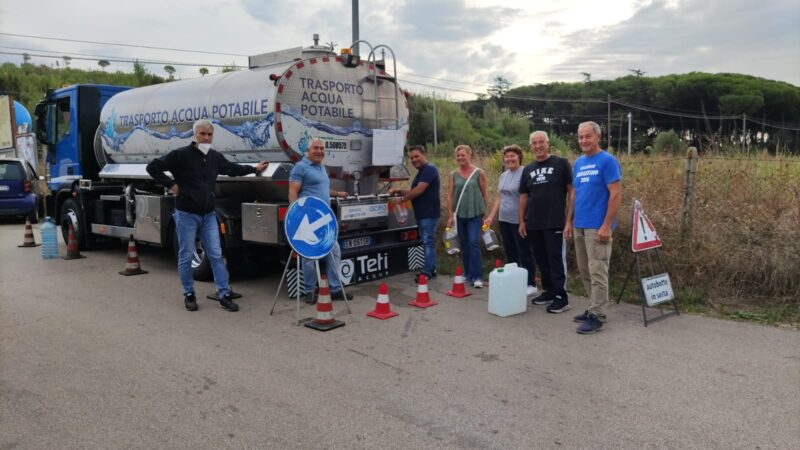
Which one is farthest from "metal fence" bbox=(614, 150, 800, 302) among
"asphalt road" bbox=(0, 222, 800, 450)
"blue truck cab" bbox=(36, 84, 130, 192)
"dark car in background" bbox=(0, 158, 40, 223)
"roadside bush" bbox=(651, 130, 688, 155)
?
"dark car in background" bbox=(0, 158, 40, 223)

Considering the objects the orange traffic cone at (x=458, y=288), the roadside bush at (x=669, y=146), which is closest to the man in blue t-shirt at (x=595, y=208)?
the orange traffic cone at (x=458, y=288)

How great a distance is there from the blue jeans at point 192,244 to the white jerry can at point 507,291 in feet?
9.86

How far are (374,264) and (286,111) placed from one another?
2.32m

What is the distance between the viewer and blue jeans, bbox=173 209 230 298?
6227 millimetres

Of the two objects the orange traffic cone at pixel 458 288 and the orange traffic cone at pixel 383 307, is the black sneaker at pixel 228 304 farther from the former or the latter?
the orange traffic cone at pixel 458 288

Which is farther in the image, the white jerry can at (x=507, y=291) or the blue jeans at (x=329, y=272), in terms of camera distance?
the blue jeans at (x=329, y=272)

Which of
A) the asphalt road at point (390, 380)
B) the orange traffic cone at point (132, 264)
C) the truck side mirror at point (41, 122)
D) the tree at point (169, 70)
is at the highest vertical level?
the tree at point (169, 70)

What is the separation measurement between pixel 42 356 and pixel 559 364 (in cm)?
434

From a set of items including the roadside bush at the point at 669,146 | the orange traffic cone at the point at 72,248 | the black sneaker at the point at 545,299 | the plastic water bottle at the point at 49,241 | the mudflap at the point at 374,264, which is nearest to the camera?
the black sneaker at the point at 545,299

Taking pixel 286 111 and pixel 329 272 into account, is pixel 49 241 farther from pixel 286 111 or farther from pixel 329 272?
pixel 329 272

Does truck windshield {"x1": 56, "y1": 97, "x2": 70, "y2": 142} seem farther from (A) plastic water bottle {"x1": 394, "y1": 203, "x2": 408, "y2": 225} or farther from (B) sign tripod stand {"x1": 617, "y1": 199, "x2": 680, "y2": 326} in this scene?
(B) sign tripod stand {"x1": 617, "y1": 199, "x2": 680, "y2": 326}

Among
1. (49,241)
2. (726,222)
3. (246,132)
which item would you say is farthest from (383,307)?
(49,241)

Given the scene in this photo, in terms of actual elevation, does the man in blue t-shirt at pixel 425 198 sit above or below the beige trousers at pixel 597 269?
above

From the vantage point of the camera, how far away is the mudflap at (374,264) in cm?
702
